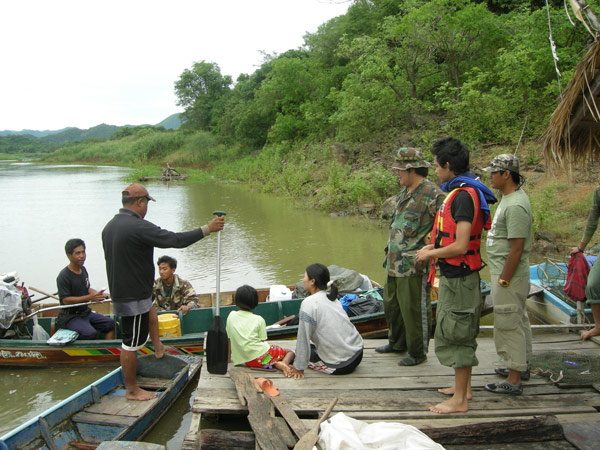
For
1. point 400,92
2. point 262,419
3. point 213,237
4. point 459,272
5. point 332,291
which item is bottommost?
point 213,237

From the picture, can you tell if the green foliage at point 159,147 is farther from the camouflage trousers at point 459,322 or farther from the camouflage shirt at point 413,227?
the camouflage trousers at point 459,322

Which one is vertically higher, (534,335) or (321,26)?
(321,26)

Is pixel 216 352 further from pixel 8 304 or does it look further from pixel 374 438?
pixel 8 304

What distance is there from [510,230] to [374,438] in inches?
64.0

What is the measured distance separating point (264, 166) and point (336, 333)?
23.5 metres

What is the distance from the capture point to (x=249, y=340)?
12.9 ft

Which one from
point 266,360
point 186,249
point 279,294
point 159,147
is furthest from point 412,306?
point 159,147

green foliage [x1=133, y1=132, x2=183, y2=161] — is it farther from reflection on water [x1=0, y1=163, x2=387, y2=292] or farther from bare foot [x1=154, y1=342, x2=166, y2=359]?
bare foot [x1=154, y1=342, x2=166, y2=359]

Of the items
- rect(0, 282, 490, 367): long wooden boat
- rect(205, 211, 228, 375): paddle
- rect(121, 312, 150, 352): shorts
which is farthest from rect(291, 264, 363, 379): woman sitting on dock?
rect(0, 282, 490, 367): long wooden boat

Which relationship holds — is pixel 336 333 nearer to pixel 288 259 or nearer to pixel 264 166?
pixel 288 259

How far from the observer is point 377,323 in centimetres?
582

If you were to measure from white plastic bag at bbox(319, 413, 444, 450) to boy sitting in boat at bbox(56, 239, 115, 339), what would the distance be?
150 inches

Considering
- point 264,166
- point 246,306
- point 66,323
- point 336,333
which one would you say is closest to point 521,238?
point 336,333

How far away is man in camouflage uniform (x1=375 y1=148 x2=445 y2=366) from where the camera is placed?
374 cm
